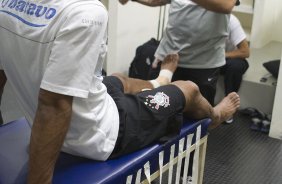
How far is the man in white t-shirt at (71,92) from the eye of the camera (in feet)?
3.14

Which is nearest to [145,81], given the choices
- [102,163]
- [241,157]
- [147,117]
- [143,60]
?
[147,117]

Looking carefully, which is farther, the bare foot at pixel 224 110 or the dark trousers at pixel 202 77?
the dark trousers at pixel 202 77

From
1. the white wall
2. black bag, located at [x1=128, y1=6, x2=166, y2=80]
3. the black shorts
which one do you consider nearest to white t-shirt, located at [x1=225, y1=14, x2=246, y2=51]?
black bag, located at [x1=128, y1=6, x2=166, y2=80]

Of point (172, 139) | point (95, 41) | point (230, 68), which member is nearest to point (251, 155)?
point (230, 68)

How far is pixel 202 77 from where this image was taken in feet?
6.57

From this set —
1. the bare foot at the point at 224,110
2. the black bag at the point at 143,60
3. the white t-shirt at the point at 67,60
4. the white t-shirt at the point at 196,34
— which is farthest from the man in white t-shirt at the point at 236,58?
the white t-shirt at the point at 67,60

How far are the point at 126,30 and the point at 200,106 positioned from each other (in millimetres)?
1823

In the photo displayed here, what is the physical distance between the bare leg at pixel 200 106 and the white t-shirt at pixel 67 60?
31 centimetres

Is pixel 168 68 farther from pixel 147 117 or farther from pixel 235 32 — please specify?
pixel 235 32

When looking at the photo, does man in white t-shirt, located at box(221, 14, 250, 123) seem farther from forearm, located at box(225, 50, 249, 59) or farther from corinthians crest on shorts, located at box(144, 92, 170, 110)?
corinthians crest on shorts, located at box(144, 92, 170, 110)

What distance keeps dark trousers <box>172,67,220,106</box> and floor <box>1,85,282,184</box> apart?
0.49m

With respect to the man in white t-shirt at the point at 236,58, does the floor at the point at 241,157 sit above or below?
below

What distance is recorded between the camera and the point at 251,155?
245cm

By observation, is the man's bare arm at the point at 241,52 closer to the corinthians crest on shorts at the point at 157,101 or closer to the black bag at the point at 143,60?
the black bag at the point at 143,60
